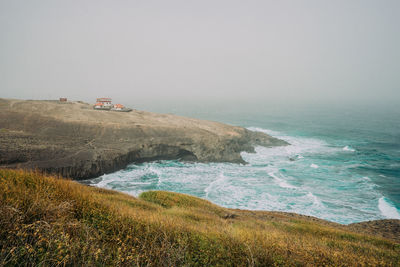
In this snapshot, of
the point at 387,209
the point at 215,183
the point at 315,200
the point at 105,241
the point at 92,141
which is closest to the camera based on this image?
the point at 105,241

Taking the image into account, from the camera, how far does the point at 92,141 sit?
3678 cm

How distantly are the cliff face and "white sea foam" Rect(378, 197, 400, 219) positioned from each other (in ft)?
72.0

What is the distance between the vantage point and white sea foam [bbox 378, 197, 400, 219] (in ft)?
68.6

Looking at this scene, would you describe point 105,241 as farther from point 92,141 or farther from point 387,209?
point 92,141

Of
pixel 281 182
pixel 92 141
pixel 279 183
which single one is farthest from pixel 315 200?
pixel 92 141

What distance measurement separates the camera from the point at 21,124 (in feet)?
123

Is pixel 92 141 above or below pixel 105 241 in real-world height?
below

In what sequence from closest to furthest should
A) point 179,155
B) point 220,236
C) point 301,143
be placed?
Result: 1. point 220,236
2. point 179,155
3. point 301,143

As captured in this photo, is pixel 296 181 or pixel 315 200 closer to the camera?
pixel 315 200

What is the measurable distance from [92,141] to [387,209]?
4496cm

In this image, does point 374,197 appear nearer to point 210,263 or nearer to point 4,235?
point 210,263

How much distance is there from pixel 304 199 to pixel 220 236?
81.5ft

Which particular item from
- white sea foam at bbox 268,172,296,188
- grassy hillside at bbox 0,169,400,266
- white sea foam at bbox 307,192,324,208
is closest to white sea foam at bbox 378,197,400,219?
white sea foam at bbox 307,192,324,208

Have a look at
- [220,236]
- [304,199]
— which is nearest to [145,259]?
[220,236]
